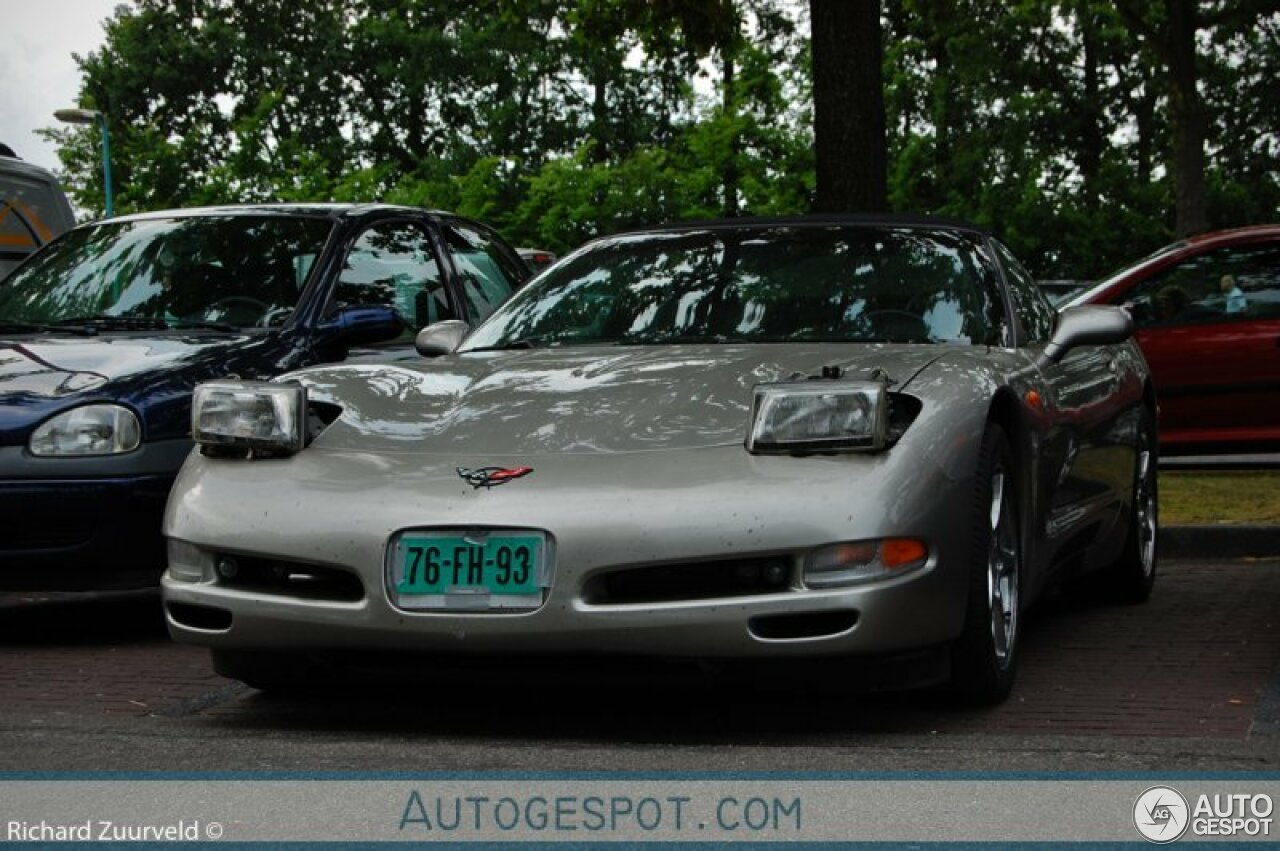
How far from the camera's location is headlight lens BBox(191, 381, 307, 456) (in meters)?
5.21

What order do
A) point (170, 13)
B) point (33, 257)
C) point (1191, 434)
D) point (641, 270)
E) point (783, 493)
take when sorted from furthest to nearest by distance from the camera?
point (170, 13) < point (1191, 434) < point (33, 257) < point (641, 270) < point (783, 493)

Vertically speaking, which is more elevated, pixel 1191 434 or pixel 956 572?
pixel 956 572

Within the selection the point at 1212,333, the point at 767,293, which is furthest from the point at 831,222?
the point at 1212,333

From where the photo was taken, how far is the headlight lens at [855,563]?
4695 mm

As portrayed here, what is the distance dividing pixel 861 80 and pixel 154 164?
25306 millimetres

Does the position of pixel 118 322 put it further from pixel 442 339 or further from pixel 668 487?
pixel 668 487

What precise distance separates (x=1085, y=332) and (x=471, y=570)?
2.41 metres

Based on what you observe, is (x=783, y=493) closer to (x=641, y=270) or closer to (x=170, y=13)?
(x=641, y=270)

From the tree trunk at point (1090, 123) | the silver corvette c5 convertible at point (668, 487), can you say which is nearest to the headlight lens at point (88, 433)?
the silver corvette c5 convertible at point (668, 487)

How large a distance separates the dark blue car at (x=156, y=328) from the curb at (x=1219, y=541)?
3294 millimetres

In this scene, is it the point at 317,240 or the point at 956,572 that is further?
the point at 317,240

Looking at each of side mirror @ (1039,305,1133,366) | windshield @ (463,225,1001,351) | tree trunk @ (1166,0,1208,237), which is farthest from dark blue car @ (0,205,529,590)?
tree trunk @ (1166,0,1208,237)

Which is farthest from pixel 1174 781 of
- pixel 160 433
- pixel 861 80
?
pixel 861 80

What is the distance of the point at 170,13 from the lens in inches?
2094
